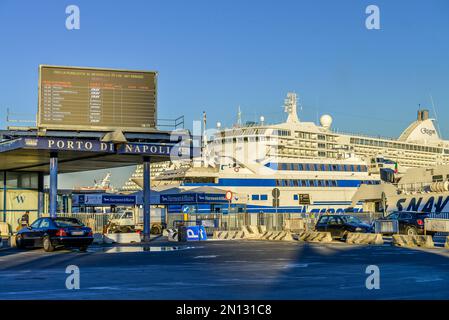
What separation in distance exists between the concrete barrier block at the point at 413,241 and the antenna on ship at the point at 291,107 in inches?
2808

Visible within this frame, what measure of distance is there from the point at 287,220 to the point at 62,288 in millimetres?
28702

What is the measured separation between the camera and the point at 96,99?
31.9 meters

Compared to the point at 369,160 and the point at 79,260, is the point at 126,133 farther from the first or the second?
the point at 369,160

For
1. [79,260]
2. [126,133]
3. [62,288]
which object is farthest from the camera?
[126,133]

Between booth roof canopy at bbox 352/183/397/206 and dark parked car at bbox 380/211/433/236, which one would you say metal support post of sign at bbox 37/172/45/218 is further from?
booth roof canopy at bbox 352/183/397/206

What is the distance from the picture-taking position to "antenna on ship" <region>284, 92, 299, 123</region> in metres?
98.0

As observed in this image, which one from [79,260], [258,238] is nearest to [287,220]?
[258,238]

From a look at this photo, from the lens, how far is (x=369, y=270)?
47.8 feet

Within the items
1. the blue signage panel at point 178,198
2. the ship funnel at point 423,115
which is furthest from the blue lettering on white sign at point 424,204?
the ship funnel at point 423,115

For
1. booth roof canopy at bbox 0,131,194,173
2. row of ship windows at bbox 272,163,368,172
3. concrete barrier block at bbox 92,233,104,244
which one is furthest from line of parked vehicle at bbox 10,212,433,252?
row of ship windows at bbox 272,163,368,172

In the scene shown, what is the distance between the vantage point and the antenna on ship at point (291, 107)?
98031 mm

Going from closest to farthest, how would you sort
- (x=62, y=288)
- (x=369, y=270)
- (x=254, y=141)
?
(x=62, y=288) → (x=369, y=270) → (x=254, y=141)

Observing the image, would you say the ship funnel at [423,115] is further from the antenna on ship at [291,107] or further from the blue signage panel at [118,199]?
the blue signage panel at [118,199]

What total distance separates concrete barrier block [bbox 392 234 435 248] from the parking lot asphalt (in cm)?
430
